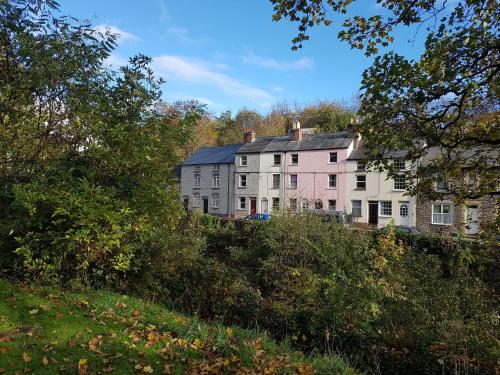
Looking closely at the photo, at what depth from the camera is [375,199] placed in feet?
125

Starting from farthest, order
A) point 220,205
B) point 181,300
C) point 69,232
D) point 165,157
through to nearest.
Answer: point 220,205, point 181,300, point 165,157, point 69,232

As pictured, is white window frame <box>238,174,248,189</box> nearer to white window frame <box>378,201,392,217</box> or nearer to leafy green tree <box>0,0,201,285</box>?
white window frame <box>378,201,392,217</box>

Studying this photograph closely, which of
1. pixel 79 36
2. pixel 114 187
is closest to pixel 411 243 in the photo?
pixel 114 187

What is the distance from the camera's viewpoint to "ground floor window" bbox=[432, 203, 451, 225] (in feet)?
111

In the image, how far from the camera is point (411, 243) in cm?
2023

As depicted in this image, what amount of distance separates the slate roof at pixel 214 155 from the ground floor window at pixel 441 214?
23.5 meters

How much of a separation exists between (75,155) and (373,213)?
112 feet

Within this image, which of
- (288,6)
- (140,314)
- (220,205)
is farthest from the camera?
(220,205)

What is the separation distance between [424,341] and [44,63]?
25.2 ft

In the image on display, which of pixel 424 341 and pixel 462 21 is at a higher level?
pixel 462 21

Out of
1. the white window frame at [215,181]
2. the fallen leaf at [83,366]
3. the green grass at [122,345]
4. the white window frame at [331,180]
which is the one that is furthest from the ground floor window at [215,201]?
the fallen leaf at [83,366]

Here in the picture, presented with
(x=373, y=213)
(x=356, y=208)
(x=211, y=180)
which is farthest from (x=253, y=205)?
(x=373, y=213)

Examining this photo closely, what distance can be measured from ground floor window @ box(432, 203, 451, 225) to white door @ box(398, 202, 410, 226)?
7.24 feet

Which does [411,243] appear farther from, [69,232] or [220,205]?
[220,205]
